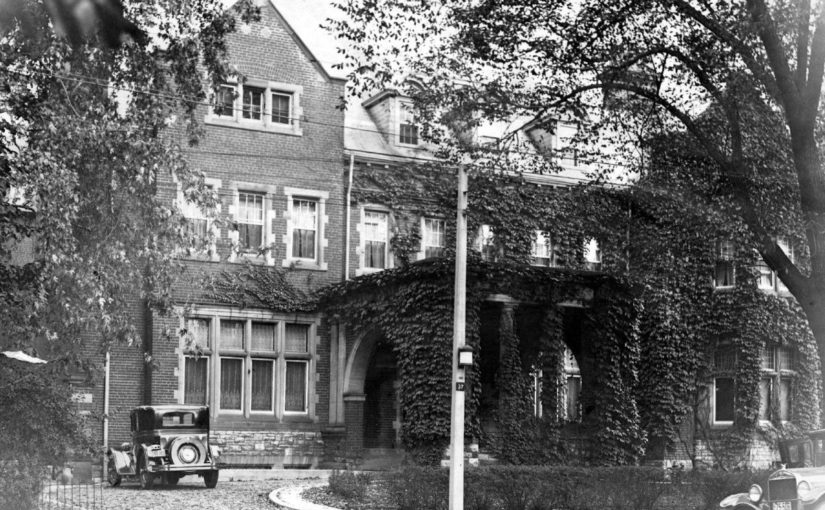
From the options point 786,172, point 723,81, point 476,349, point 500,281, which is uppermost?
point 723,81

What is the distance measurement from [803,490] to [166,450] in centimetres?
1216

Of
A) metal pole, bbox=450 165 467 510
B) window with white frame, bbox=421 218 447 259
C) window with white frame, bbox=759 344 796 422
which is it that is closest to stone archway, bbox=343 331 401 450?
window with white frame, bbox=421 218 447 259

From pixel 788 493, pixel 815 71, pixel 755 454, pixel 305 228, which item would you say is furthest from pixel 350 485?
pixel 755 454

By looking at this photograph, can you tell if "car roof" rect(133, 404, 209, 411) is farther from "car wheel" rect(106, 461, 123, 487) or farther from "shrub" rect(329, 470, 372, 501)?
"shrub" rect(329, 470, 372, 501)

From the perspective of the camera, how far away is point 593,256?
32125 mm

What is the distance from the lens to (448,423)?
79.5 feet

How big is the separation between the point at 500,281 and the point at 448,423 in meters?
3.70

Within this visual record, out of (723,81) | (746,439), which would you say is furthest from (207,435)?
(746,439)

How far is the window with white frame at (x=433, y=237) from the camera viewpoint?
29578 mm

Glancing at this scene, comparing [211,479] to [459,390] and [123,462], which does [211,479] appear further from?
[459,390]

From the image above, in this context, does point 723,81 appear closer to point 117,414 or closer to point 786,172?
point 786,172

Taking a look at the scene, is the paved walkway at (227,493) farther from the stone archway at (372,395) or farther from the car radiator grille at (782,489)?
the car radiator grille at (782,489)

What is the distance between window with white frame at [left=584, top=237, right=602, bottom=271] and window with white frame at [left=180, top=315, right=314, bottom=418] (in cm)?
901

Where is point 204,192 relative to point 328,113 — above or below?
below
